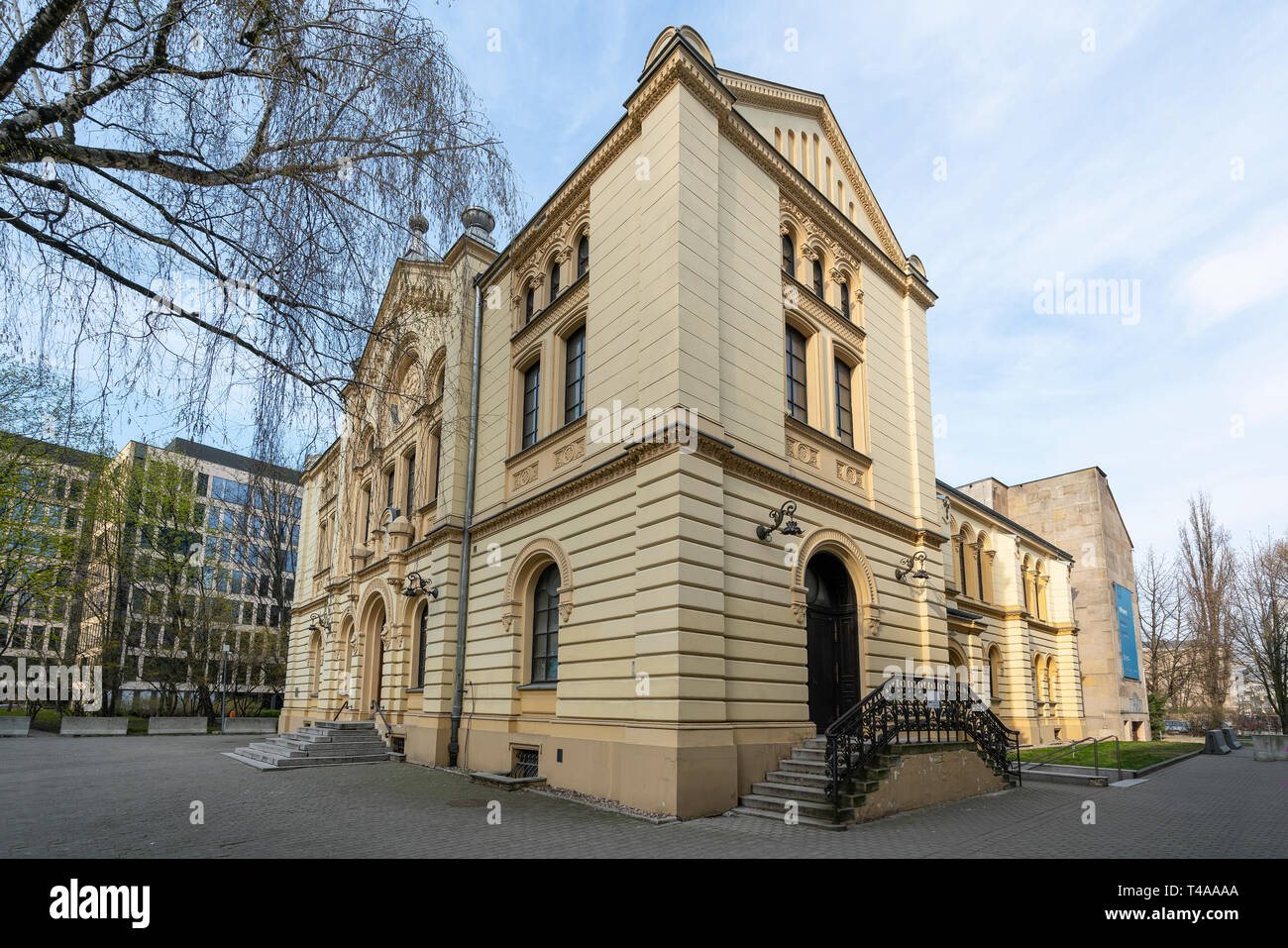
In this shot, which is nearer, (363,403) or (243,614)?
(363,403)

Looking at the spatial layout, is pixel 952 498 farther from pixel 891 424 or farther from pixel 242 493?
pixel 242 493

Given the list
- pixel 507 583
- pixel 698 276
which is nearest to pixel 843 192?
pixel 698 276

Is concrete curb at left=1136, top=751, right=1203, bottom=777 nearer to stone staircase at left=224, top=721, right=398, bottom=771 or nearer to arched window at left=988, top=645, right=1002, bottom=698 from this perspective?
arched window at left=988, top=645, right=1002, bottom=698

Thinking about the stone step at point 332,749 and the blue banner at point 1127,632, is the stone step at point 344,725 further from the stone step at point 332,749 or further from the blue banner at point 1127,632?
the blue banner at point 1127,632

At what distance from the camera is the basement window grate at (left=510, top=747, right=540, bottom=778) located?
555 inches

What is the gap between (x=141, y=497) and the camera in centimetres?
3155

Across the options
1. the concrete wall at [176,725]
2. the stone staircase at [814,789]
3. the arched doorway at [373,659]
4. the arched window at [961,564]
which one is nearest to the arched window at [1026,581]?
the arched window at [961,564]

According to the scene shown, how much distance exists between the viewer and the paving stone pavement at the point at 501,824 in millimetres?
8258

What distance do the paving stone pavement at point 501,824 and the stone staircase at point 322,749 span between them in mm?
2053

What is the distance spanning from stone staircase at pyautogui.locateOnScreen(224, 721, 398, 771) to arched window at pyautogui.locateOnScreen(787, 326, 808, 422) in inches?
531

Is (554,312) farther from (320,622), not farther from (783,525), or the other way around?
(320,622)

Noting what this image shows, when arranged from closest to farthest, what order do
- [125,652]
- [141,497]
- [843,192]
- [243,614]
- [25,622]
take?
[843,192] → [141,497] → [125,652] → [25,622] → [243,614]

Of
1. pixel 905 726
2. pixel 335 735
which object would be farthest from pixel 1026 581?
pixel 335 735
